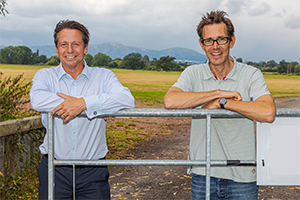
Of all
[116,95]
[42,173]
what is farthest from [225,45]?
[42,173]

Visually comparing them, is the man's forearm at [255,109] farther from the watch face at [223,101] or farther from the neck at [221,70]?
the neck at [221,70]

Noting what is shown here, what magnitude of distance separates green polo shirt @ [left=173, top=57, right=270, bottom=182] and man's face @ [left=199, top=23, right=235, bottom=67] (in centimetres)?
10

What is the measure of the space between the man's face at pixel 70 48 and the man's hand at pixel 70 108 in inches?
21.8

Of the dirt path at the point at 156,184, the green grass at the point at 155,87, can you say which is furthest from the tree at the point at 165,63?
the dirt path at the point at 156,184

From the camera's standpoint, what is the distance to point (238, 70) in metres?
2.90

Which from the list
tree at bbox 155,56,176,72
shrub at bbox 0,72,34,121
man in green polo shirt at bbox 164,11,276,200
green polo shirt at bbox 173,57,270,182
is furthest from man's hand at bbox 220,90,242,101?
tree at bbox 155,56,176,72

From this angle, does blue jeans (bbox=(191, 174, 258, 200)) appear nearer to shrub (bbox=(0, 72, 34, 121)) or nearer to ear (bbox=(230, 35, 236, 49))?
ear (bbox=(230, 35, 236, 49))

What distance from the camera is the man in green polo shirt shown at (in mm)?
2717

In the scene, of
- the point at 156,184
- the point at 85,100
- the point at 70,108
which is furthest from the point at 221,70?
the point at 156,184

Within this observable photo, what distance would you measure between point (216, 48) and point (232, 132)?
0.74 metres

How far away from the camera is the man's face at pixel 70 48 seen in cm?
299

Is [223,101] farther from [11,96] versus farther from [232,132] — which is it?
[11,96]

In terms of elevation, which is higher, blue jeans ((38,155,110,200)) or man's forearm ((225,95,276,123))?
man's forearm ((225,95,276,123))

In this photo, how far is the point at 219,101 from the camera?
8.21 ft
